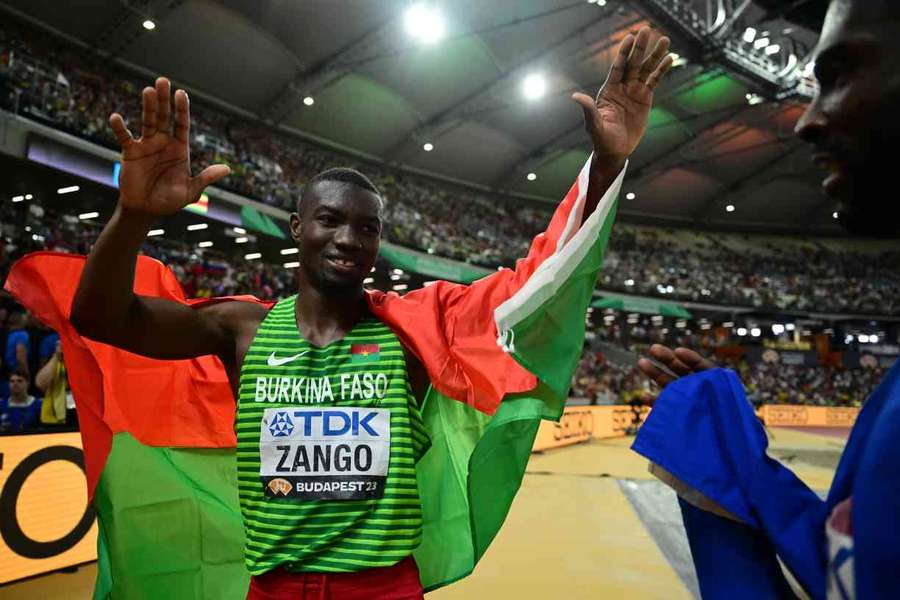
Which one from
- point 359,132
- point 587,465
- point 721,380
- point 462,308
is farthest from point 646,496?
point 359,132

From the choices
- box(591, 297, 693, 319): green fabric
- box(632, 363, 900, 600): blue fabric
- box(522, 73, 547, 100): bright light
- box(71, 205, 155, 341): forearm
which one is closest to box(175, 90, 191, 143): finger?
box(71, 205, 155, 341): forearm

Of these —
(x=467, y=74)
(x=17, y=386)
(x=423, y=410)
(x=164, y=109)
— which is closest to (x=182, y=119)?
(x=164, y=109)

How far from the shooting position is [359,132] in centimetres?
2520

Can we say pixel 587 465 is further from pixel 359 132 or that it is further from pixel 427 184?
pixel 427 184

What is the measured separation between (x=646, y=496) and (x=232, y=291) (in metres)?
10.6

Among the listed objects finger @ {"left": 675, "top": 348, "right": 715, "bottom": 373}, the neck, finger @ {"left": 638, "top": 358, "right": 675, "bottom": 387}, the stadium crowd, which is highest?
the stadium crowd

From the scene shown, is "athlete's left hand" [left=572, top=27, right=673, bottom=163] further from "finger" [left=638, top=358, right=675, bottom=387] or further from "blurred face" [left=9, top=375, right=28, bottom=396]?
"blurred face" [left=9, top=375, right=28, bottom=396]

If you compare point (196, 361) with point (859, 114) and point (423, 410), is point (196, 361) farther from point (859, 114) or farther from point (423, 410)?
point (859, 114)

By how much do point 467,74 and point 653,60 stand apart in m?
22.3

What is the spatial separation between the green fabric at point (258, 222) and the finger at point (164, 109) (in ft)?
45.7

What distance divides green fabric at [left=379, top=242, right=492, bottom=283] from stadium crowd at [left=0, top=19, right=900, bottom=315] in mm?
510

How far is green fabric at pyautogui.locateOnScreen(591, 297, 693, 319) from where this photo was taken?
2891 cm

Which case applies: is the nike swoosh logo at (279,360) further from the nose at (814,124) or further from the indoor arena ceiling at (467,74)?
the indoor arena ceiling at (467,74)

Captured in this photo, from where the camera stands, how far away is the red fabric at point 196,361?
6.54 ft
